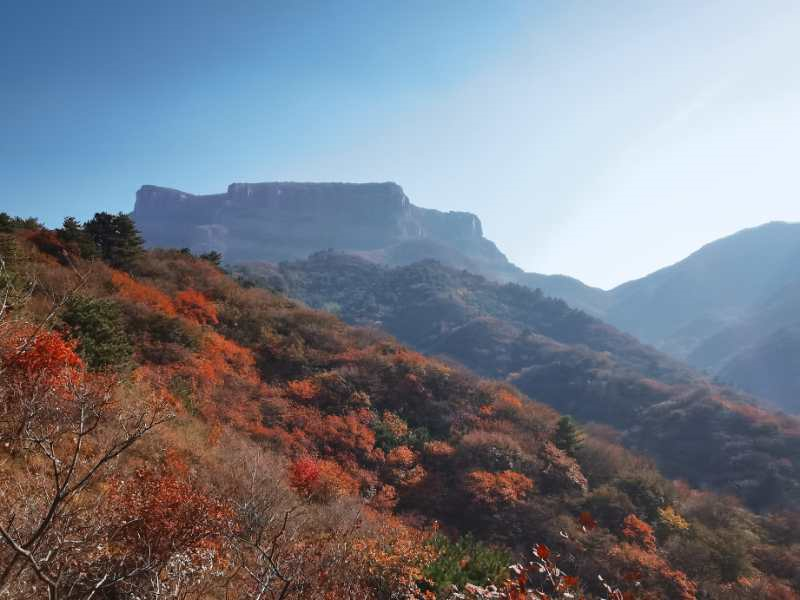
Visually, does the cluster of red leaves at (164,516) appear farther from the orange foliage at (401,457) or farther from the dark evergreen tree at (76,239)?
the dark evergreen tree at (76,239)

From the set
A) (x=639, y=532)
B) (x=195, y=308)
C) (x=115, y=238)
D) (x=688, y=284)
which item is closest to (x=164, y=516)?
(x=195, y=308)

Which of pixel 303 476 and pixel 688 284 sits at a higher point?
pixel 688 284

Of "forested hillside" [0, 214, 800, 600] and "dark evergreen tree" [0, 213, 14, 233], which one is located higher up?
"dark evergreen tree" [0, 213, 14, 233]

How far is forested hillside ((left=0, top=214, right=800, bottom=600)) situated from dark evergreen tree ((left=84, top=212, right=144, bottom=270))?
10cm

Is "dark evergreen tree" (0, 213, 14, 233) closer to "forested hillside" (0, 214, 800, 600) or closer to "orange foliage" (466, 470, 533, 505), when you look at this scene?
"forested hillside" (0, 214, 800, 600)

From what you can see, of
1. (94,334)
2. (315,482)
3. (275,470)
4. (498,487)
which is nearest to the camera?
(275,470)

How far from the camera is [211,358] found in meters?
18.2

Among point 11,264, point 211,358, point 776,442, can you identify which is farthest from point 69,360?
point 776,442

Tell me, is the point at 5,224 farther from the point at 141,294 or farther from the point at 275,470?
the point at 275,470

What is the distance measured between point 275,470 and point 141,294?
11.9m

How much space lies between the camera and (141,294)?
61.6 ft

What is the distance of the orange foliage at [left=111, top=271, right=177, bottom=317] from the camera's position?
59.4ft

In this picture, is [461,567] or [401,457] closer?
[461,567]

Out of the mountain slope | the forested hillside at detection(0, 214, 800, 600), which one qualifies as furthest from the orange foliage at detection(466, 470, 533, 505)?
the mountain slope
